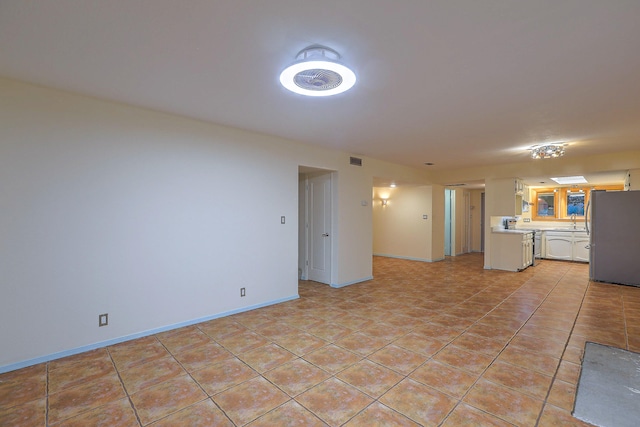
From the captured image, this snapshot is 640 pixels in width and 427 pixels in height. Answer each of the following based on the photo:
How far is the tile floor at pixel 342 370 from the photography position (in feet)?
6.48

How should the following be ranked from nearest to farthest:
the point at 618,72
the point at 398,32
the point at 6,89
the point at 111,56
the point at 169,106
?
the point at 398,32
the point at 111,56
the point at 618,72
the point at 6,89
the point at 169,106

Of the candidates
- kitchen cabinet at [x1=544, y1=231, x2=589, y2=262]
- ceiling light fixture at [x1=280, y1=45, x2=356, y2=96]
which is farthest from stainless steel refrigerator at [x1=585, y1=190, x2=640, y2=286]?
ceiling light fixture at [x1=280, y1=45, x2=356, y2=96]

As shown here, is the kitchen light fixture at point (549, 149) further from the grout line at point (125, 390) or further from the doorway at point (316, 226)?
the grout line at point (125, 390)

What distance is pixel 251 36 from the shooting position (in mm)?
1876

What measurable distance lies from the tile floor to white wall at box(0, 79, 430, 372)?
33 cm

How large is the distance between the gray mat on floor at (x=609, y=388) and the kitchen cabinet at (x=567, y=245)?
611 centimetres

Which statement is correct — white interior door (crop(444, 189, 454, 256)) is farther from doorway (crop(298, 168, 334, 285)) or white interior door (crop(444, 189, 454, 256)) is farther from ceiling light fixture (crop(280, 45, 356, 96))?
ceiling light fixture (crop(280, 45, 356, 96))

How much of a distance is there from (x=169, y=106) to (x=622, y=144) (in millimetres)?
6613

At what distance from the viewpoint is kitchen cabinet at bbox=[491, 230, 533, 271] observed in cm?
667

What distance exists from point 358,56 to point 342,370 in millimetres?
2512

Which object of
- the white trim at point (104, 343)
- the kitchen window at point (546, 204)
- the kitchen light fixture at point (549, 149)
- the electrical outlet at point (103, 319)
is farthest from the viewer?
the kitchen window at point (546, 204)

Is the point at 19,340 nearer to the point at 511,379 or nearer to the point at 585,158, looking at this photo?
the point at 511,379

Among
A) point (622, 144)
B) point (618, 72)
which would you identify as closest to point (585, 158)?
point (622, 144)

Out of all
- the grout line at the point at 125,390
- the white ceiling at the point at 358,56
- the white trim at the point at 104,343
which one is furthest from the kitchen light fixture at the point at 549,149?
the grout line at the point at 125,390
